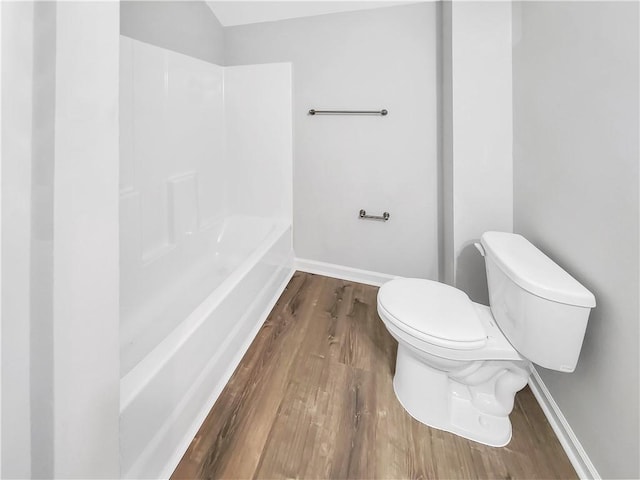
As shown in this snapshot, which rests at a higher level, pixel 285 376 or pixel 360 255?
pixel 360 255

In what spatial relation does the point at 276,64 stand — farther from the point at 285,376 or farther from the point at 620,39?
the point at 285,376

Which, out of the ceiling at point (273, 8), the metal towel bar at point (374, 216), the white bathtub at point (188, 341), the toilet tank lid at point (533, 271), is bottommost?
the white bathtub at point (188, 341)

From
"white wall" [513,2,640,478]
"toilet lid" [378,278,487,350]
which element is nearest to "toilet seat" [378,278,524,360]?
"toilet lid" [378,278,487,350]

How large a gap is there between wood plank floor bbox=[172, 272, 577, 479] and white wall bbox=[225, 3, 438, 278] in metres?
0.91

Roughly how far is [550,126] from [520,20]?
66 centimetres

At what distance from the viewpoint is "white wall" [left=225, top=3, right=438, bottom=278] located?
211 cm

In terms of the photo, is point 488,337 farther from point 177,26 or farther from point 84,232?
point 177,26

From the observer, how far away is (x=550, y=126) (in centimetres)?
129

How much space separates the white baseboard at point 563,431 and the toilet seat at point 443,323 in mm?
346

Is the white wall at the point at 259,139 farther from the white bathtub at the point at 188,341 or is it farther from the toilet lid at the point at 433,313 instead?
the toilet lid at the point at 433,313

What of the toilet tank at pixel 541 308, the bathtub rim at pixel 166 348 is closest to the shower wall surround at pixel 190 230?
the bathtub rim at pixel 166 348

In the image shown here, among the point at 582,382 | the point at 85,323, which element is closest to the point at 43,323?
the point at 85,323

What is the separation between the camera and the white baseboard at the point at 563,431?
1.04 m

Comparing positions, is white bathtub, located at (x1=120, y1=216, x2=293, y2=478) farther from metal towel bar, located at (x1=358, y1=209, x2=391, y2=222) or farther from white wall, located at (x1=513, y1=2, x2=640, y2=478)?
white wall, located at (x1=513, y1=2, x2=640, y2=478)
